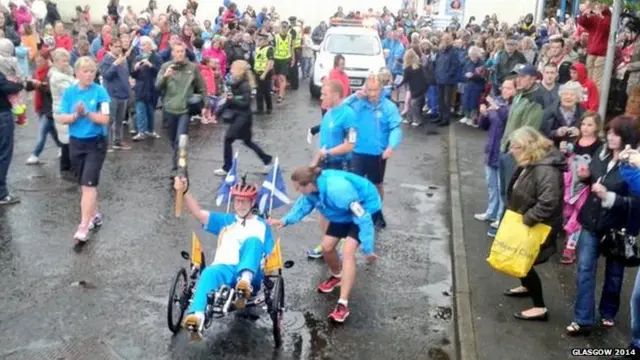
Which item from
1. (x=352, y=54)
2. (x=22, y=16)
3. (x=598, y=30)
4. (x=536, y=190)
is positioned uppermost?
(x=598, y=30)

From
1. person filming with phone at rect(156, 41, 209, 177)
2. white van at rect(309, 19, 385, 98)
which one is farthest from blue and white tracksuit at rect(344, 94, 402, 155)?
white van at rect(309, 19, 385, 98)

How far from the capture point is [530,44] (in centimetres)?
1522

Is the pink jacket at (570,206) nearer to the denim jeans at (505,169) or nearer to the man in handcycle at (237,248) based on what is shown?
the denim jeans at (505,169)

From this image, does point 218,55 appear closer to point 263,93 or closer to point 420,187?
point 263,93

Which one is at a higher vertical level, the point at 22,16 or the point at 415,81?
the point at 22,16

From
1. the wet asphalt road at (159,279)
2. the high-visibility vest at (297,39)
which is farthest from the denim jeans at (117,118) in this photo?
the high-visibility vest at (297,39)

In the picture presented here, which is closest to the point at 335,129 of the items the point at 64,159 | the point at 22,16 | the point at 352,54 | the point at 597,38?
the point at 64,159

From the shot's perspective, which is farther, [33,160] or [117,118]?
[117,118]

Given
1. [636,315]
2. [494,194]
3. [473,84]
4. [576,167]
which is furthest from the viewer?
[473,84]

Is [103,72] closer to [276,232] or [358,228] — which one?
[276,232]

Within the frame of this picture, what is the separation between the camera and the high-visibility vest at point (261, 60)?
17531 millimetres

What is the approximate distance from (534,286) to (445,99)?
1004 cm

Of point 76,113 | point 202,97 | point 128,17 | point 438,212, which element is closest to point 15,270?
point 76,113

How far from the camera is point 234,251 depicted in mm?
6406
